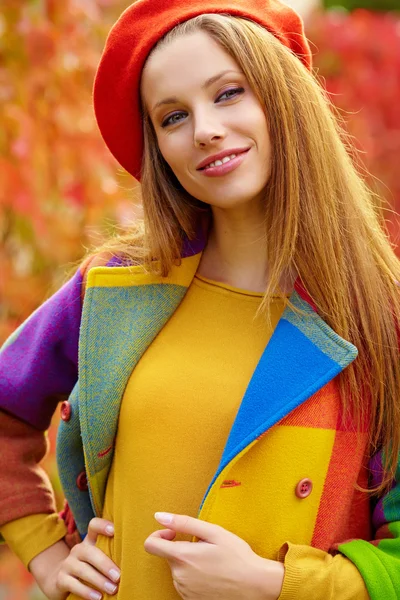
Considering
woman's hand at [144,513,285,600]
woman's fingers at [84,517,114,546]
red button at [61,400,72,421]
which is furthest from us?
red button at [61,400,72,421]

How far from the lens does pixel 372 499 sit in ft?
6.86

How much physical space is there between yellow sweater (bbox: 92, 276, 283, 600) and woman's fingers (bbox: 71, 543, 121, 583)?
0.06 feet

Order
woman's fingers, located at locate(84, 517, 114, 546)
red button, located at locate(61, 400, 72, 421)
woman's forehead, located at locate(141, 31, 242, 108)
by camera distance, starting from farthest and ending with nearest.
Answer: red button, located at locate(61, 400, 72, 421), woman's fingers, located at locate(84, 517, 114, 546), woman's forehead, located at locate(141, 31, 242, 108)

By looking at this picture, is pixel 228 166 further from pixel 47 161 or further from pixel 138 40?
pixel 47 161

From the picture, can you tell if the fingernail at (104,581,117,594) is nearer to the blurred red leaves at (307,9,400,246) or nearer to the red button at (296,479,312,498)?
the red button at (296,479,312,498)

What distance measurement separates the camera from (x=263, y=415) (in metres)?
1.90

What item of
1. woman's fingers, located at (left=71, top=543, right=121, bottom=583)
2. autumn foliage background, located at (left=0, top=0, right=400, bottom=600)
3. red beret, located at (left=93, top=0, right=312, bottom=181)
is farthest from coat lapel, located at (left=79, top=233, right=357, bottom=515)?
autumn foliage background, located at (left=0, top=0, right=400, bottom=600)

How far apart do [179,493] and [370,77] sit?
340 centimetres

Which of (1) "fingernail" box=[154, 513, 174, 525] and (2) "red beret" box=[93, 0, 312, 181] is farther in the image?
(2) "red beret" box=[93, 0, 312, 181]

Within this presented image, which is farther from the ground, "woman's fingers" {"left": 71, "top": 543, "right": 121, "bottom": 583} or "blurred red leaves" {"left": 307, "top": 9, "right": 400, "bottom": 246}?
"blurred red leaves" {"left": 307, "top": 9, "right": 400, "bottom": 246}

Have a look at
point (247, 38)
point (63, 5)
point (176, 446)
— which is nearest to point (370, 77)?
point (63, 5)

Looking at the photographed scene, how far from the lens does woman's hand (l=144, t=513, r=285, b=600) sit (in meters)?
1.84

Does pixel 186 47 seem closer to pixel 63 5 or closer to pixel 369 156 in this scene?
pixel 63 5

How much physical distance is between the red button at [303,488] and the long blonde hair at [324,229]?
0.18m
